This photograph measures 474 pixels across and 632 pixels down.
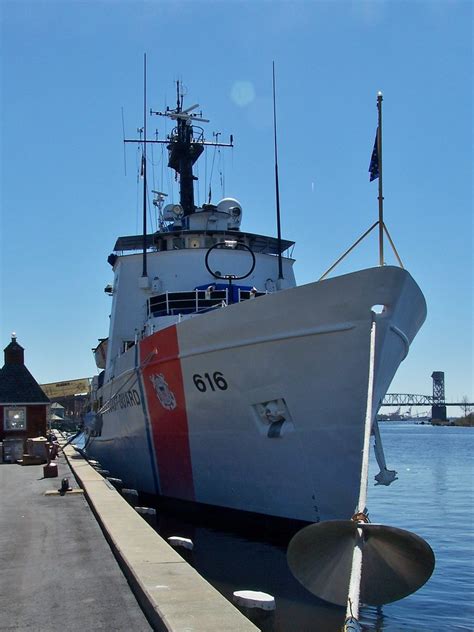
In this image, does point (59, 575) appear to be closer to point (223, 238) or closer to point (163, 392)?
point (163, 392)

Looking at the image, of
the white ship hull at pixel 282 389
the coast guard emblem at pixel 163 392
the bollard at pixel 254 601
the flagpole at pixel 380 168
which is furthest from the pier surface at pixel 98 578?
the flagpole at pixel 380 168

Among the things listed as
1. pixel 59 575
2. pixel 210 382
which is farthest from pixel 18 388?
pixel 59 575

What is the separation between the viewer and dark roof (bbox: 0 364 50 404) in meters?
21.1

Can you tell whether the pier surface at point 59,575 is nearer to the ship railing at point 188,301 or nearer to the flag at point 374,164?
the flag at point 374,164

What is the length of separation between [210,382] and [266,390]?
3.77 feet

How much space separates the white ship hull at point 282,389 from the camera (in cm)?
884

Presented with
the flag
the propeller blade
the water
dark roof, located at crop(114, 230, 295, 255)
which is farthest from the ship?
the propeller blade

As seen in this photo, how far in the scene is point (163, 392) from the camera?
12.0 m

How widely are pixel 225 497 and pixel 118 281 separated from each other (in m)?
7.37

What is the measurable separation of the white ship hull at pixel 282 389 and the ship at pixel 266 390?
0.06 feet

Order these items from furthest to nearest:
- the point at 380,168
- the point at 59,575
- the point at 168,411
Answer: the point at 168,411 → the point at 380,168 → the point at 59,575

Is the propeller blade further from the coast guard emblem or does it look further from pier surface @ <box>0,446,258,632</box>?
the coast guard emblem

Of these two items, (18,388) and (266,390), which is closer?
(266,390)

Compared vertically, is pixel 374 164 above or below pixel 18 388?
above
